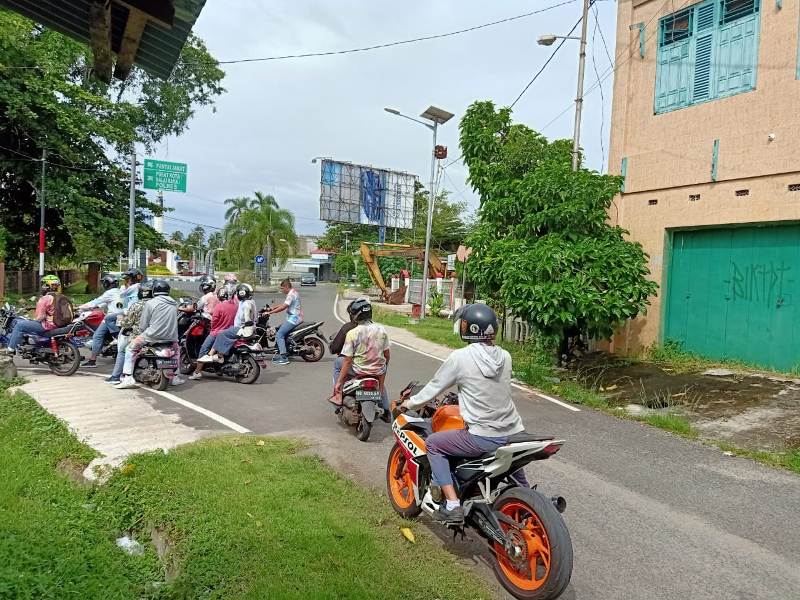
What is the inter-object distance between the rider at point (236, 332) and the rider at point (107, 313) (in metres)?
1.69

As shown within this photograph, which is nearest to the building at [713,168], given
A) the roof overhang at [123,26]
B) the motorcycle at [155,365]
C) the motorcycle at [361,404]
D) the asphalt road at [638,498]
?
the asphalt road at [638,498]

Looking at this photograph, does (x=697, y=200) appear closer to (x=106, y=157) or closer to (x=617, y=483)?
(x=617, y=483)

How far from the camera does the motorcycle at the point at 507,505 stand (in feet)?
10.5

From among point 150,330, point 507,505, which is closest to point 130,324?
point 150,330

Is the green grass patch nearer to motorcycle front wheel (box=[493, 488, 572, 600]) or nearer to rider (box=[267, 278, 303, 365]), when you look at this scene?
motorcycle front wheel (box=[493, 488, 572, 600])

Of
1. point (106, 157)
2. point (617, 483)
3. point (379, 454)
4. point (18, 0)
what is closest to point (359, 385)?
point (379, 454)

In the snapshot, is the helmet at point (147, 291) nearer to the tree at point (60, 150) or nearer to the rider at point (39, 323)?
the rider at point (39, 323)

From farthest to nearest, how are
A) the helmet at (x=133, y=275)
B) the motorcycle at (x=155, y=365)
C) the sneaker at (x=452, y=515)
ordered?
1. the helmet at (x=133, y=275)
2. the motorcycle at (x=155, y=365)
3. the sneaker at (x=452, y=515)

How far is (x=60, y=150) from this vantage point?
23.2 metres

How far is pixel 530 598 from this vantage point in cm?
332

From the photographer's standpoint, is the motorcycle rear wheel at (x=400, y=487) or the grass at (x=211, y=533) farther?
the motorcycle rear wheel at (x=400, y=487)

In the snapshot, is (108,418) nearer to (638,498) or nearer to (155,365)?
(155,365)

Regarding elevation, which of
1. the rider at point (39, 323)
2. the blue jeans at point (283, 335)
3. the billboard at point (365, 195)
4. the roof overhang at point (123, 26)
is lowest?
the blue jeans at point (283, 335)

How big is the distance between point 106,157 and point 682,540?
26888mm
